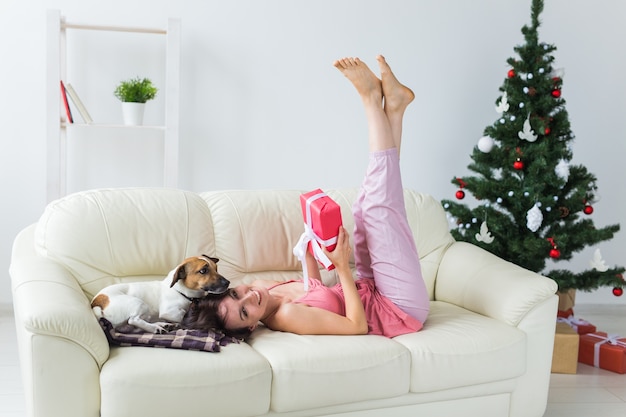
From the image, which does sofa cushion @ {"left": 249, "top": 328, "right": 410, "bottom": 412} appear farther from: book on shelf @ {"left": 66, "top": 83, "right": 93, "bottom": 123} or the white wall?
the white wall

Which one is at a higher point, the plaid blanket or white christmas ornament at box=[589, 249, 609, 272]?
white christmas ornament at box=[589, 249, 609, 272]

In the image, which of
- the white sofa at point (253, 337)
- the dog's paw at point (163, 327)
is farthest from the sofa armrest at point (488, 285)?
the dog's paw at point (163, 327)

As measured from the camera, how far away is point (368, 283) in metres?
2.80

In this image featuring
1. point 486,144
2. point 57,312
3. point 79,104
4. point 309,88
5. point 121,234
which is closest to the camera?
point 57,312

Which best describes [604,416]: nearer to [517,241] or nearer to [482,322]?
[482,322]

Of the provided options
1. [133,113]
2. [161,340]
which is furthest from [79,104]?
[161,340]

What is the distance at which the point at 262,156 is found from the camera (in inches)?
166

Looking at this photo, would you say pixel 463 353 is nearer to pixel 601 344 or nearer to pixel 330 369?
pixel 330 369

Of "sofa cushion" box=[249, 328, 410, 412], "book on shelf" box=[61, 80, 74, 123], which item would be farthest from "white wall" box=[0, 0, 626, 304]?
"sofa cushion" box=[249, 328, 410, 412]

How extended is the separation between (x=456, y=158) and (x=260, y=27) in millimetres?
1451

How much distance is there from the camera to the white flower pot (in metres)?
3.75

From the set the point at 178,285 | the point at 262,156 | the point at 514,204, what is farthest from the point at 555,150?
the point at 178,285

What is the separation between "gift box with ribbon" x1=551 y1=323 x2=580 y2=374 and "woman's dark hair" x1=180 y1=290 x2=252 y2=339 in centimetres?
174

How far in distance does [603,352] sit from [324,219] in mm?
1887
